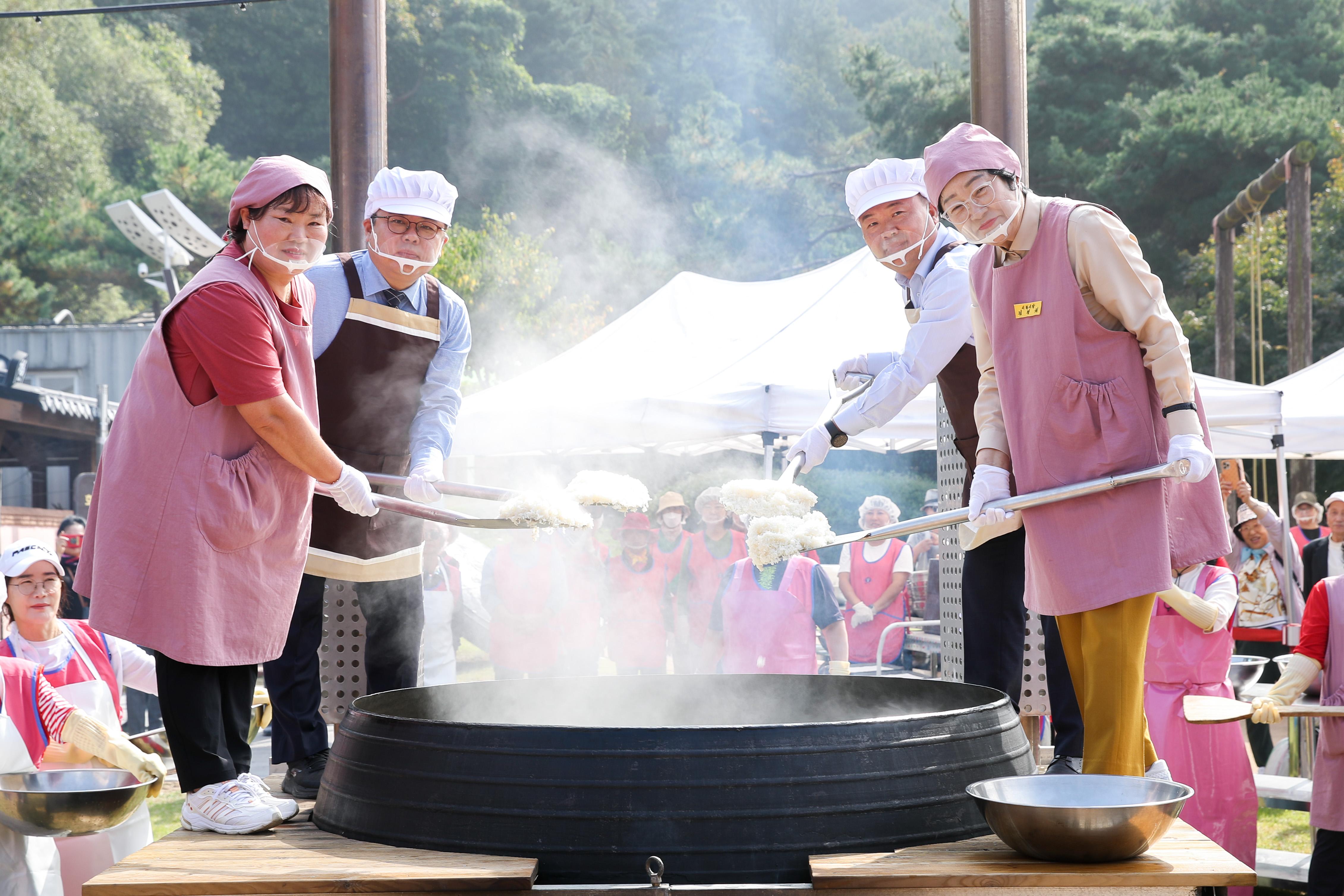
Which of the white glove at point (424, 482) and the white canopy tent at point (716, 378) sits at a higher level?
the white canopy tent at point (716, 378)

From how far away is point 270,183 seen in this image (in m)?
2.70

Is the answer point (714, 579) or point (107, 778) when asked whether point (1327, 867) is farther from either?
A: point (107, 778)

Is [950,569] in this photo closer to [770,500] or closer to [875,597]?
[770,500]

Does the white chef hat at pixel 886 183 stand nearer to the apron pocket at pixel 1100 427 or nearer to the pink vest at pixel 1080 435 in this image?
the pink vest at pixel 1080 435

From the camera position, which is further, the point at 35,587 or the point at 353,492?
the point at 35,587

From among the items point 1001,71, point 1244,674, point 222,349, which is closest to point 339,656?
point 222,349

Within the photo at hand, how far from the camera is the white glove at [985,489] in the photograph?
2.88m

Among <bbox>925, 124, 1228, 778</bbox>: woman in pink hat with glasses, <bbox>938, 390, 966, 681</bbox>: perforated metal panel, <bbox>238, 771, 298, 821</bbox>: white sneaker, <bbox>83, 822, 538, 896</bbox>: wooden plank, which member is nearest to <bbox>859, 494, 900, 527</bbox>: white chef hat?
<bbox>938, 390, 966, 681</bbox>: perforated metal panel

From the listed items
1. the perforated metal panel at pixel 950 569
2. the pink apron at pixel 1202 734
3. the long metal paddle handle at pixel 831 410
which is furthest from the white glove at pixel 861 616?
the long metal paddle handle at pixel 831 410

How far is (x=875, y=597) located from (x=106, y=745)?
594 cm

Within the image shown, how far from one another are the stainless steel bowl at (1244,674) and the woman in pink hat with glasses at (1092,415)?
3.00 meters

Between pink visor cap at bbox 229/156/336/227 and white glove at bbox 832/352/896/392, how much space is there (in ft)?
5.81

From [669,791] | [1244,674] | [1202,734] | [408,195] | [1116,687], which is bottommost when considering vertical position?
[1202,734]

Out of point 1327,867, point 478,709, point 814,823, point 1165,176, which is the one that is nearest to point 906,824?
point 814,823
